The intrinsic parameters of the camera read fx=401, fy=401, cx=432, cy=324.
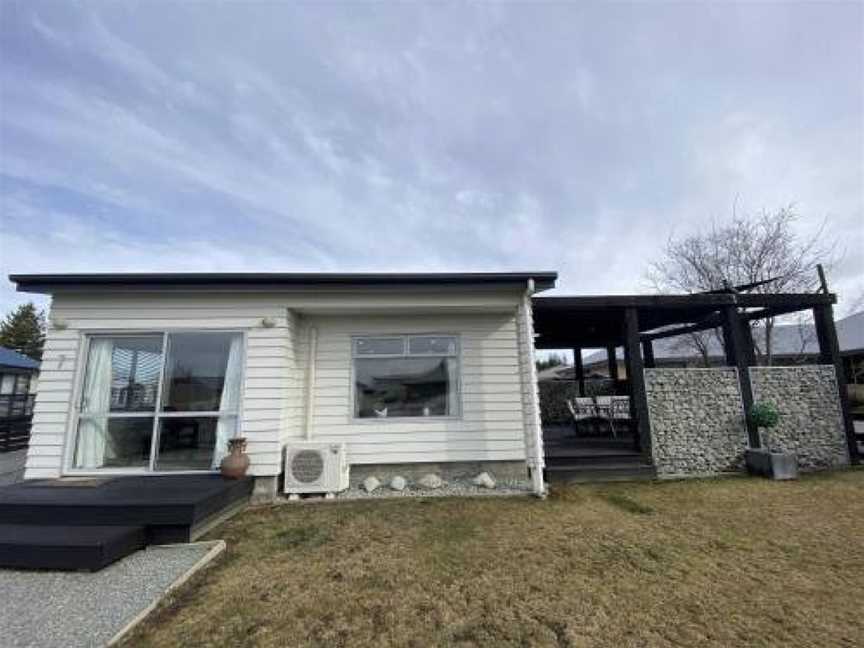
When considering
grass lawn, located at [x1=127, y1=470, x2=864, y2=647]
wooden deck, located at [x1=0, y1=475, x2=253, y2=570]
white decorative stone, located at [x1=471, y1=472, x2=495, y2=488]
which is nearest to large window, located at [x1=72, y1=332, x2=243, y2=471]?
wooden deck, located at [x1=0, y1=475, x2=253, y2=570]

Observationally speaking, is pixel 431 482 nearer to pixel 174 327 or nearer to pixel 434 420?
pixel 434 420

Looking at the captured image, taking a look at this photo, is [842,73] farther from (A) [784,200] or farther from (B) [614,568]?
(B) [614,568]

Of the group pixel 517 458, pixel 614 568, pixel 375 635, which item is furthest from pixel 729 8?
pixel 375 635

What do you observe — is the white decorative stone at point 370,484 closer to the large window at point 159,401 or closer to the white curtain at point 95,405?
the large window at point 159,401

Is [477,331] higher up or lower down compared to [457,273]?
lower down

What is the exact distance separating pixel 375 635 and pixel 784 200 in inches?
682

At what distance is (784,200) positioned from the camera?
1332 cm

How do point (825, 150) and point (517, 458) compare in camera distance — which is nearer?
point (517, 458)

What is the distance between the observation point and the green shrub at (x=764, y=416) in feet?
21.9

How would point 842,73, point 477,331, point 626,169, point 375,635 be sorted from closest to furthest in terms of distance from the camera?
point 375,635 < point 477,331 < point 842,73 < point 626,169

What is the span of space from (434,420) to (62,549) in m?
4.31

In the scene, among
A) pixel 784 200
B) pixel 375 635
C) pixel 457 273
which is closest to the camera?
pixel 375 635

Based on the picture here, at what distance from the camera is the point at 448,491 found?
5730 mm

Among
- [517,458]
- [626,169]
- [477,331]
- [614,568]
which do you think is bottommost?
[614,568]
